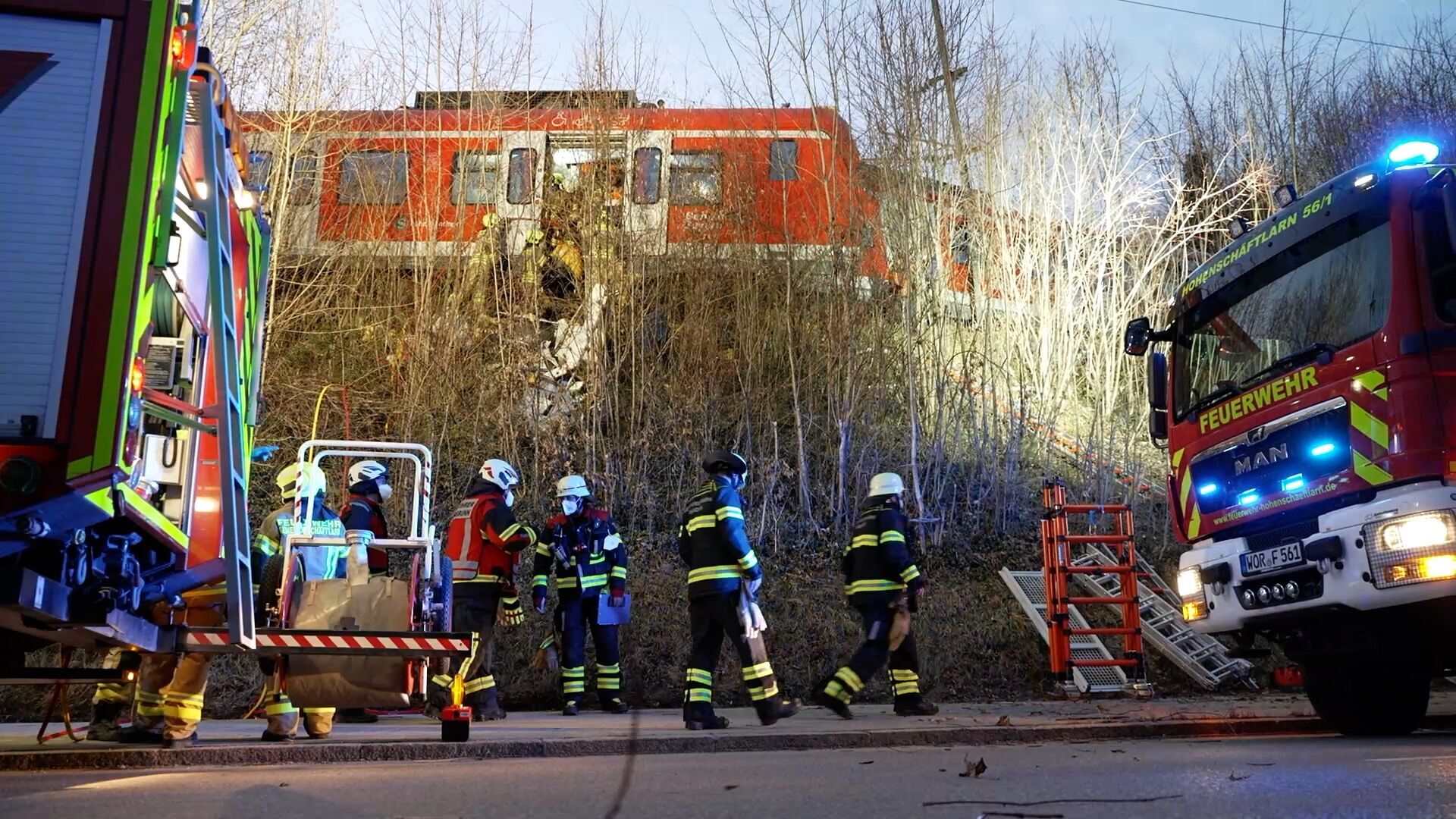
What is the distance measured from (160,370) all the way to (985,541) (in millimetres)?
10042

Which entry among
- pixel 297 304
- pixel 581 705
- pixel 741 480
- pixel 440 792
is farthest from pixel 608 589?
pixel 297 304

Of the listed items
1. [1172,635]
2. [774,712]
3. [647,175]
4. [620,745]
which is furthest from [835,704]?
[647,175]

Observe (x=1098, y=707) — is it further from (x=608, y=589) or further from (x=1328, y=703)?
(x=608, y=589)

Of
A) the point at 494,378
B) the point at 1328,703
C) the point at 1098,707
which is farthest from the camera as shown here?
the point at 494,378

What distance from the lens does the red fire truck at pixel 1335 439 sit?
232 inches

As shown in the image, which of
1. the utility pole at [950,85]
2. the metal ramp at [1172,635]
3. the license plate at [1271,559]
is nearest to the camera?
the license plate at [1271,559]

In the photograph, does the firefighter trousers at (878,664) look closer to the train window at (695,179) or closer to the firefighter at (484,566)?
the firefighter at (484,566)

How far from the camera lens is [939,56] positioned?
1412cm

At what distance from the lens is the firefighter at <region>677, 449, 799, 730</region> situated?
25.1ft

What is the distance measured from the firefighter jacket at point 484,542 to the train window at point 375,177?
7.38 meters

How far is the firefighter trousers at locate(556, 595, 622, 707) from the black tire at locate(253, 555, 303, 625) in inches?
89.7

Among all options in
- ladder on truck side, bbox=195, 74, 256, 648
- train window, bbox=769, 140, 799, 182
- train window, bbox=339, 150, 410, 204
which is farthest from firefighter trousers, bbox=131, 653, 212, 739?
train window, bbox=769, 140, 799, 182

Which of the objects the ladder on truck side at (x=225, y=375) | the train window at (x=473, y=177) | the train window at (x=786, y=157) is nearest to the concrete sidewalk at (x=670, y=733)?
the ladder on truck side at (x=225, y=375)

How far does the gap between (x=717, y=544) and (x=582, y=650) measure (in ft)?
7.59
